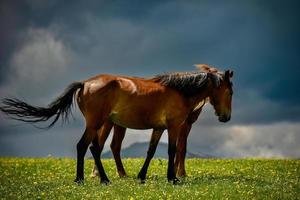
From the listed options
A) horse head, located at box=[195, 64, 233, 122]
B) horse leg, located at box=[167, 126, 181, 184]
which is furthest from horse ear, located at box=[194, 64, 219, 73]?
horse leg, located at box=[167, 126, 181, 184]

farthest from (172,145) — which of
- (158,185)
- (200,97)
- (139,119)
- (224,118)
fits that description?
(224,118)

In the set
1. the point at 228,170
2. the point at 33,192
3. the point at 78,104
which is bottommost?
the point at 33,192

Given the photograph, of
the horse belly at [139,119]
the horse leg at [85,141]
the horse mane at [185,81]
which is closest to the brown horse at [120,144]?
the horse mane at [185,81]

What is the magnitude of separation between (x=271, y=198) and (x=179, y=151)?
18.1 feet

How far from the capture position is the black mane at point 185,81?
1692 centimetres

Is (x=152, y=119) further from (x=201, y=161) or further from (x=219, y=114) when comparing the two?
(x=201, y=161)

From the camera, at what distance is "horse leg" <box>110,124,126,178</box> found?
60.7 ft

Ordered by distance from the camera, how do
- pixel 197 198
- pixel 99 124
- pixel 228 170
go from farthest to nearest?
1. pixel 228 170
2. pixel 99 124
3. pixel 197 198

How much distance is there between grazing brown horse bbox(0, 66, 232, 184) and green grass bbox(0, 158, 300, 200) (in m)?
1.09

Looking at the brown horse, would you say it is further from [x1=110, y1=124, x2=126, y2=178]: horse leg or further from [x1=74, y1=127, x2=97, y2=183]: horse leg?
[x1=74, y1=127, x2=97, y2=183]: horse leg

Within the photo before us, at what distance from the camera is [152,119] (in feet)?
53.8

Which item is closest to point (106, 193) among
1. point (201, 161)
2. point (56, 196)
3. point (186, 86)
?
point (56, 196)

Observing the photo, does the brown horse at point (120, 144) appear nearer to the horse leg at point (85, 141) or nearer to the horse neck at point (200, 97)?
the horse neck at point (200, 97)

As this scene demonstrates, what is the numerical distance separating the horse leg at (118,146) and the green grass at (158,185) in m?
0.49
